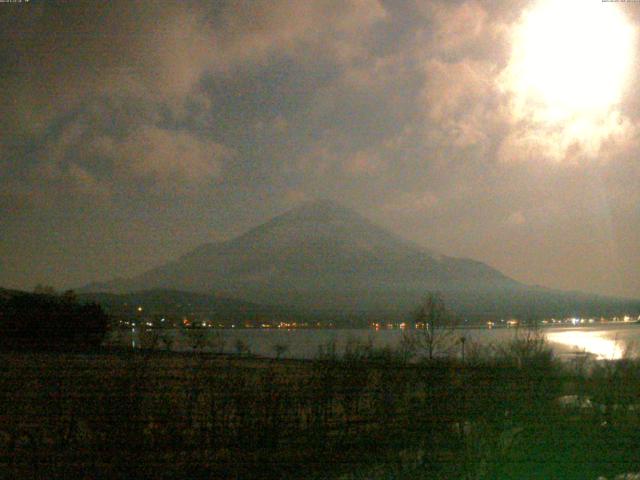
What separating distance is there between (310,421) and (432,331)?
26.5ft

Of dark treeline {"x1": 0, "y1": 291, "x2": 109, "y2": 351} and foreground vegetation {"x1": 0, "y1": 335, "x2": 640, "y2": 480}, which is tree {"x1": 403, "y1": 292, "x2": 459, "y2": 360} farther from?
dark treeline {"x1": 0, "y1": 291, "x2": 109, "y2": 351}

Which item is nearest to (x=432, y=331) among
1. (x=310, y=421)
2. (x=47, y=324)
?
(x=47, y=324)

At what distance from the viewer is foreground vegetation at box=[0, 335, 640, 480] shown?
17.4ft

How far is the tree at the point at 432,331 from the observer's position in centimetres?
1211

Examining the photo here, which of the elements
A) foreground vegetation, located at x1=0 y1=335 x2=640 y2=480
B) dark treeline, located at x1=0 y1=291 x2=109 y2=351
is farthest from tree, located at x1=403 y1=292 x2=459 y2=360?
dark treeline, located at x1=0 y1=291 x2=109 y2=351

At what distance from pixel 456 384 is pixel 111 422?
3647mm

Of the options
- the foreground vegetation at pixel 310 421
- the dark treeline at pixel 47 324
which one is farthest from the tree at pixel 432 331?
the dark treeline at pixel 47 324

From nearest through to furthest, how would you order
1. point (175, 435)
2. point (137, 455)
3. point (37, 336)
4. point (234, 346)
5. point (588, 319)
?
Answer: point (137, 455), point (175, 435), point (37, 336), point (234, 346), point (588, 319)

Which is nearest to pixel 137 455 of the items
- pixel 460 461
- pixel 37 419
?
pixel 37 419

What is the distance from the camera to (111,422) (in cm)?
538

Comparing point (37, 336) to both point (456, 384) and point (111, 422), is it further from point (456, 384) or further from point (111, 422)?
point (456, 384)

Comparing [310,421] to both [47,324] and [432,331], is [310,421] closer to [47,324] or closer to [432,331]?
[47,324]

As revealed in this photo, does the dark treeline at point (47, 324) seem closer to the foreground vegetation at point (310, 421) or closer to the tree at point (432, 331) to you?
the foreground vegetation at point (310, 421)

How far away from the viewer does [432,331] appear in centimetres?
1384
